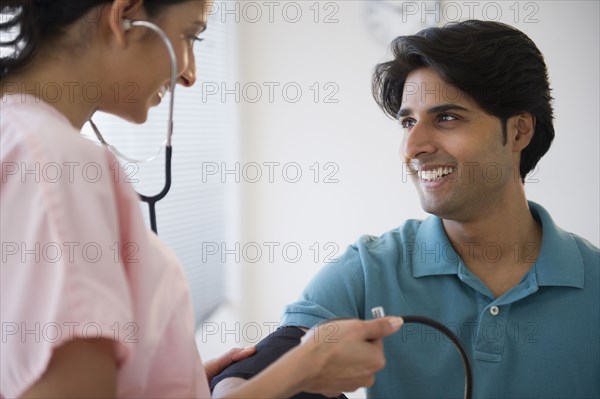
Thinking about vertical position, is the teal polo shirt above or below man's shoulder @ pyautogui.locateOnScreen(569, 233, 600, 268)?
below

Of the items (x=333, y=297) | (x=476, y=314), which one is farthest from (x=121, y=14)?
(x=476, y=314)

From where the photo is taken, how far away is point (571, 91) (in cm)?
284

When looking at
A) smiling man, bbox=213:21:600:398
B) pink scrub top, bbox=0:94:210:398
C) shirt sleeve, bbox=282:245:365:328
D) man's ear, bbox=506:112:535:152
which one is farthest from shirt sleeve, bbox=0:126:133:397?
man's ear, bbox=506:112:535:152

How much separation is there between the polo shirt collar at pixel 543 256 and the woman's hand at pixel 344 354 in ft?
1.79

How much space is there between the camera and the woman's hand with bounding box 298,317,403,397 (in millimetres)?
815

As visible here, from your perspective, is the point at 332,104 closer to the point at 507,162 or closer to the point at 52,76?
the point at 507,162

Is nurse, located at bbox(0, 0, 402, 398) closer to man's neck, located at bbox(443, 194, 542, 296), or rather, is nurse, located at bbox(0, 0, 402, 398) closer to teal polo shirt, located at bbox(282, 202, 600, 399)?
teal polo shirt, located at bbox(282, 202, 600, 399)

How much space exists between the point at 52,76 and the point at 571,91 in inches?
102

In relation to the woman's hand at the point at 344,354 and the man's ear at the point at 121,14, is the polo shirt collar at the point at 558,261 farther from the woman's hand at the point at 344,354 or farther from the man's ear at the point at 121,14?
the man's ear at the point at 121,14

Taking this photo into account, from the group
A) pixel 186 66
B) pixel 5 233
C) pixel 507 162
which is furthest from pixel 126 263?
pixel 507 162

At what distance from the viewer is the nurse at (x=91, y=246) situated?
60 cm

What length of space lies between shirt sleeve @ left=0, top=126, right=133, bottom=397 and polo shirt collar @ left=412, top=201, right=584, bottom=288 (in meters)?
0.92

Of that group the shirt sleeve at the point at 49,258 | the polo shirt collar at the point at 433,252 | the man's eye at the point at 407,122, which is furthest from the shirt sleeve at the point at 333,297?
the shirt sleeve at the point at 49,258

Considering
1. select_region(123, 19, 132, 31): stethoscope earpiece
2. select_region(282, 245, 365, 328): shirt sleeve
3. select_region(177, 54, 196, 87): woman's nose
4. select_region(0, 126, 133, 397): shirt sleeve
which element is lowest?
select_region(282, 245, 365, 328): shirt sleeve
